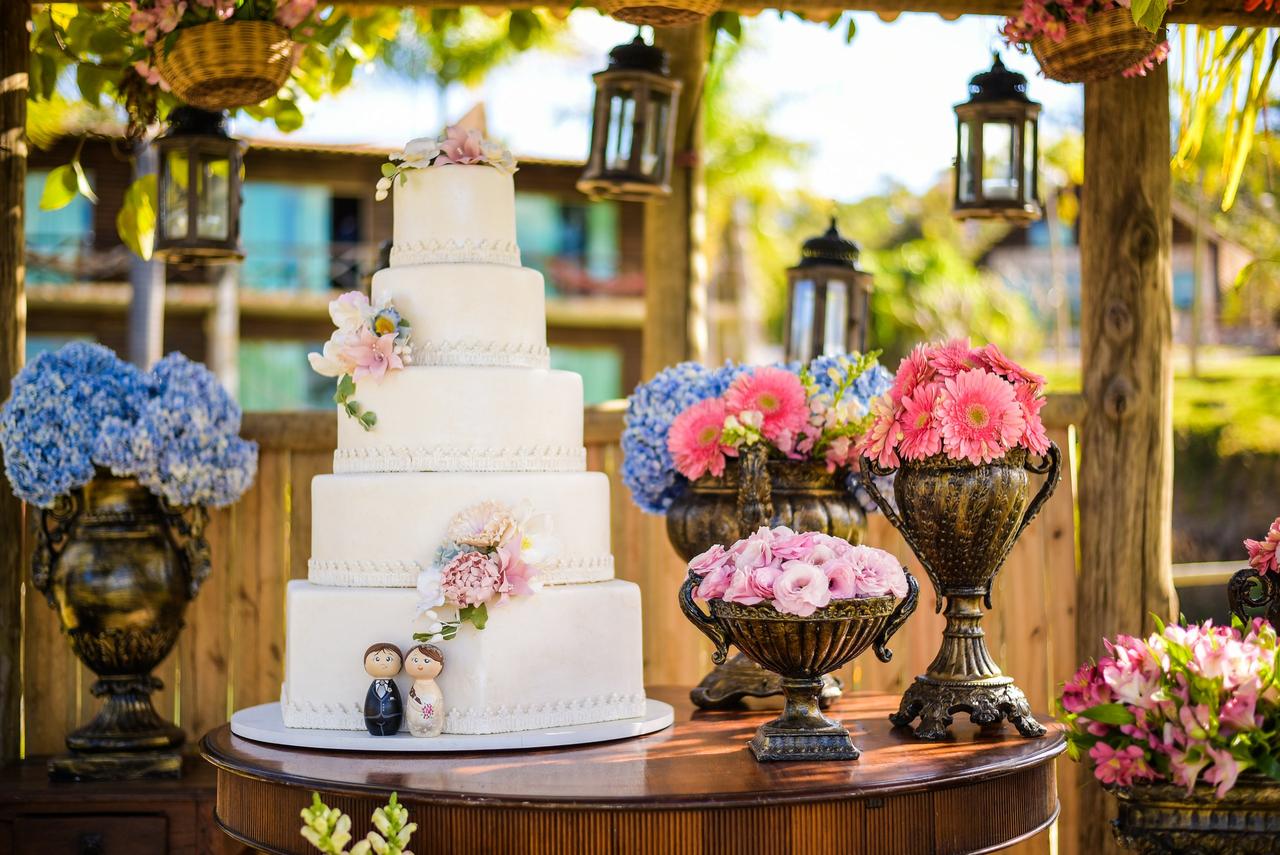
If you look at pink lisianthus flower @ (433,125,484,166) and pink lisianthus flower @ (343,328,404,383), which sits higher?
pink lisianthus flower @ (433,125,484,166)

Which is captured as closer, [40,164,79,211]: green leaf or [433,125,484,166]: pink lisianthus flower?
[433,125,484,166]: pink lisianthus flower

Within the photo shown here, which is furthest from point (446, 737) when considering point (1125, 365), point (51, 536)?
point (1125, 365)

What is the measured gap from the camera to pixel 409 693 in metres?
2.89

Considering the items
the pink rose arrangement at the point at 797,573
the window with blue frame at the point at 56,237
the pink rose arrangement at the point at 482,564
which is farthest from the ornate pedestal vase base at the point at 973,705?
the window with blue frame at the point at 56,237

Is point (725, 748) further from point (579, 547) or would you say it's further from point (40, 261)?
point (40, 261)

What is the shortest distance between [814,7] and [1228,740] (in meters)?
2.78

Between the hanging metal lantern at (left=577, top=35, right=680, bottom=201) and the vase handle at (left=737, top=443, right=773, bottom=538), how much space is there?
4.95 ft

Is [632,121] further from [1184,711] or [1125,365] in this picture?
[1184,711]

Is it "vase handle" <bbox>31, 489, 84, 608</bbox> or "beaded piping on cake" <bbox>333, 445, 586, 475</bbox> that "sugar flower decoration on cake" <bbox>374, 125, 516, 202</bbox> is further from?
"vase handle" <bbox>31, 489, 84, 608</bbox>

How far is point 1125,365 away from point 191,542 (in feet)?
9.55

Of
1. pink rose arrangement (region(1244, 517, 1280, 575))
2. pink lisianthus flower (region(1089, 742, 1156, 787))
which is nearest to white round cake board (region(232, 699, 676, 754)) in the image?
pink lisianthus flower (region(1089, 742, 1156, 787))

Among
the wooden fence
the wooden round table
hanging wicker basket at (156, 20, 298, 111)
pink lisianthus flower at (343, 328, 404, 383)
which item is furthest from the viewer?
the wooden fence

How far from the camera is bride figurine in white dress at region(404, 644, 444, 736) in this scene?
2.84 m

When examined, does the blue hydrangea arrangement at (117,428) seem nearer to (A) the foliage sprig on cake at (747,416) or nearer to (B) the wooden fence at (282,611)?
(B) the wooden fence at (282,611)
